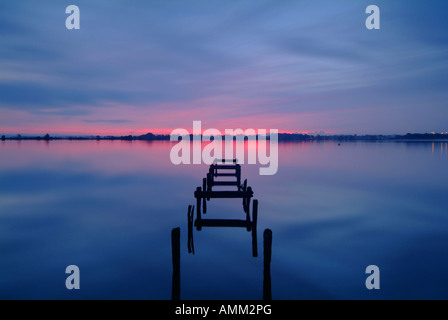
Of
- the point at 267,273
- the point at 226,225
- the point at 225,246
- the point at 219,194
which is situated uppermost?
the point at 219,194

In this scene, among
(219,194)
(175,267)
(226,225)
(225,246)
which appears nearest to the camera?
(175,267)

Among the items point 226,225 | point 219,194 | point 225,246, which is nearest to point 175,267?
point 226,225

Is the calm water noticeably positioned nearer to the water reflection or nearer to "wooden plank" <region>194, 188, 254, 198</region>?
the water reflection

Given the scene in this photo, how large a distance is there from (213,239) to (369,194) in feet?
61.5

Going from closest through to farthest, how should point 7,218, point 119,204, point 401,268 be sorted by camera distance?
point 401,268, point 7,218, point 119,204

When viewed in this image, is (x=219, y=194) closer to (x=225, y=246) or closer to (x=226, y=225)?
(x=226, y=225)

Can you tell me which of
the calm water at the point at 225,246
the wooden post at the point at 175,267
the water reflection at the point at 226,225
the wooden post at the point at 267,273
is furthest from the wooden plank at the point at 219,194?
the wooden post at the point at 267,273

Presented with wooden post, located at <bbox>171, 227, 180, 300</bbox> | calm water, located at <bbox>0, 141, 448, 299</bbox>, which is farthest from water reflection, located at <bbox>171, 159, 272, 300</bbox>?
calm water, located at <bbox>0, 141, 448, 299</bbox>

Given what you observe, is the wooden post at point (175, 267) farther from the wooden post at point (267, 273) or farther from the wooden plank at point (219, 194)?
the wooden plank at point (219, 194)

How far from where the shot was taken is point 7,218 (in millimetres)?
19219

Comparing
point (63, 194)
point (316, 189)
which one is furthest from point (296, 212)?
point (63, 194)

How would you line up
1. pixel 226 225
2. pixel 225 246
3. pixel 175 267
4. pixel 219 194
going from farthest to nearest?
pixel 219 194
pixel 225 246
pixel 226 225
pixel 175 267

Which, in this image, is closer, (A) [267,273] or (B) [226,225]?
(A) [267,273]
